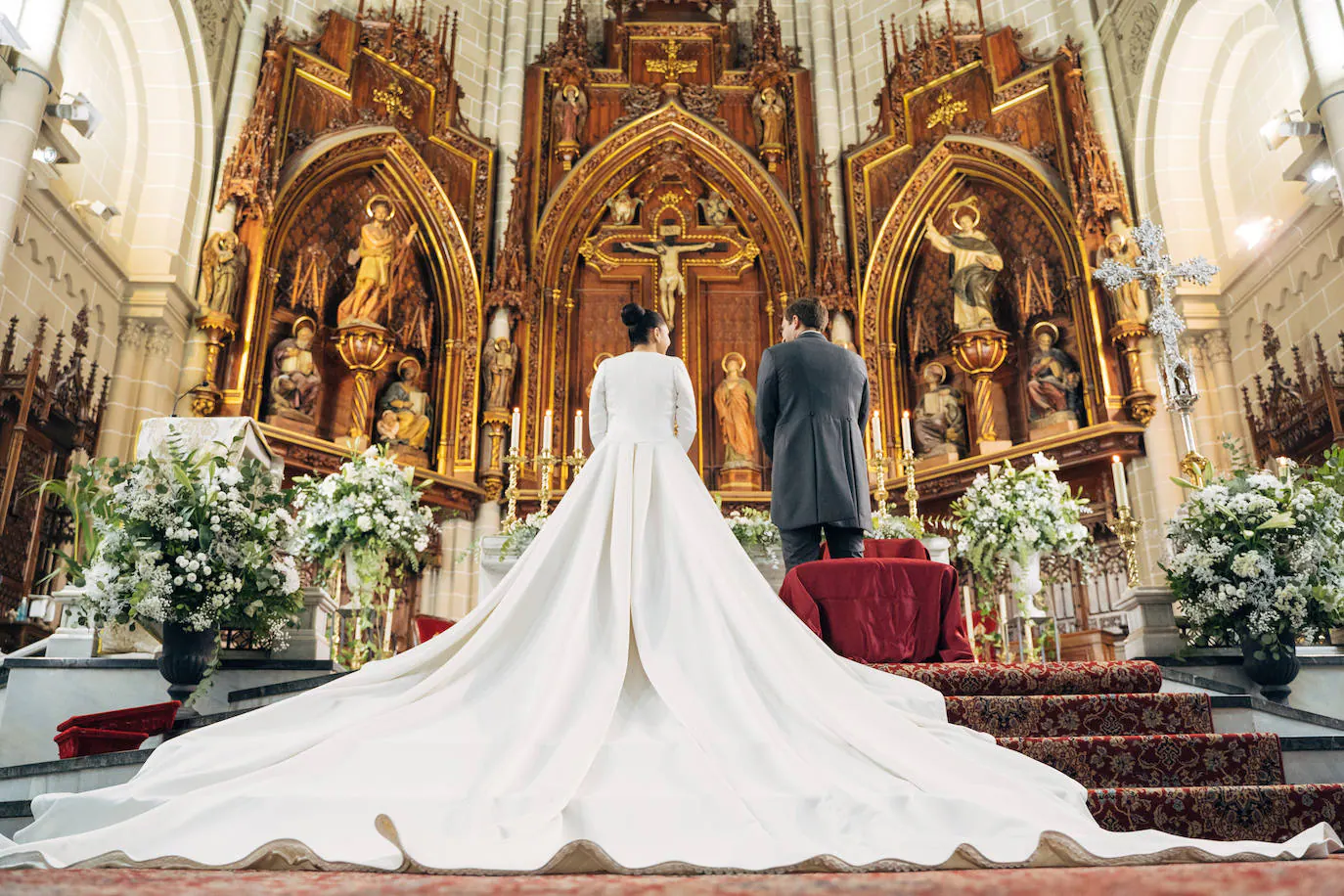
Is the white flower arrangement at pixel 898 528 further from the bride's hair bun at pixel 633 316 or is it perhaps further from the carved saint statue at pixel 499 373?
the carved saint statue at pixel 499 373

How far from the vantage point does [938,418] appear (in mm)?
10969

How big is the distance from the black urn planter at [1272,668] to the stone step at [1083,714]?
1292 mm

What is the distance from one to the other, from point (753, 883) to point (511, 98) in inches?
497

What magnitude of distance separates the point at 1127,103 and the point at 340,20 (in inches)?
350

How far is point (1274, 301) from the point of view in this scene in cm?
904

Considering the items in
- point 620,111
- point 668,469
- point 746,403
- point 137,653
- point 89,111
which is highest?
point 620,111

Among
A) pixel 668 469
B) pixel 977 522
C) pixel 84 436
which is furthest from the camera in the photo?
pixel 84 436

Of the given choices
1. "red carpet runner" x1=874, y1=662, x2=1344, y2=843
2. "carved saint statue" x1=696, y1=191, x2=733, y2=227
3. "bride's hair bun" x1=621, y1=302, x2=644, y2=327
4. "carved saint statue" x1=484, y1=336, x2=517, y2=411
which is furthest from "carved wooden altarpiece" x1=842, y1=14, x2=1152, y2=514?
"bride's hair bun" x1=621, y1=302, x2=644, y2=327

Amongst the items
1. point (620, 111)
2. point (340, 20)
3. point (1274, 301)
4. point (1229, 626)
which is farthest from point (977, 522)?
point (340, 20)

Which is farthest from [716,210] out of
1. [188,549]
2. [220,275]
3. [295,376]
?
[188,549]

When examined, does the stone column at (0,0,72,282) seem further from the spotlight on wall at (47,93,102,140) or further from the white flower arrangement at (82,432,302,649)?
the white flower arrangement at (82,432,302,649)

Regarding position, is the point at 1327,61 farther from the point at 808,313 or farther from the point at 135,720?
the point at 135,720

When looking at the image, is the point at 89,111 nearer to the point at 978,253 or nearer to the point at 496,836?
the point at 496,836

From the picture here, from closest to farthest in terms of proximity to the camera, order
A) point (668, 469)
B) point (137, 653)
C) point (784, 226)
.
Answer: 1. point (668, 469)
2. point (137, 653)
3. point (784, 226)
